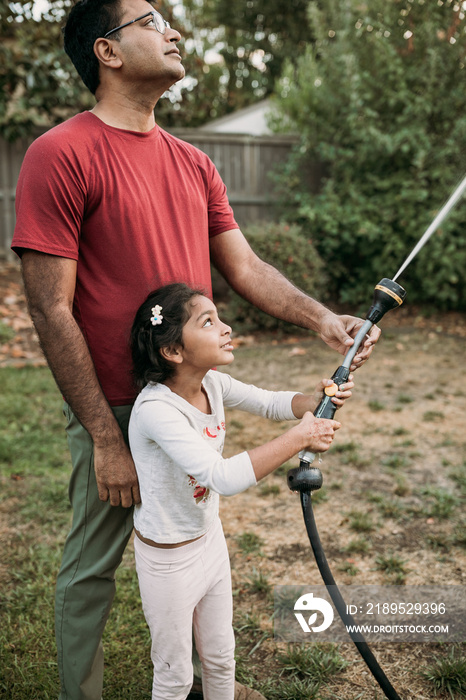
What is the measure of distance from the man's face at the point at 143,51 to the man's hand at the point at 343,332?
2.98 ft

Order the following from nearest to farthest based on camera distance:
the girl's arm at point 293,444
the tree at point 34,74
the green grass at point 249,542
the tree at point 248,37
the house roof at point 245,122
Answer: the girl's arm at point 293,444
the green grass at point 249,542
the tree at point 34,74
the house roof at point 245,122
the tree at point 248,37

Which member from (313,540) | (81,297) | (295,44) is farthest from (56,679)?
(295,44)

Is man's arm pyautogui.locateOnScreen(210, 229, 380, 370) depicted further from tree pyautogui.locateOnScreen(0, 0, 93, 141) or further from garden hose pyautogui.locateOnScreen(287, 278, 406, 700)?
tree pyautogui.locateOnScreen(0, 0, 93, 141)

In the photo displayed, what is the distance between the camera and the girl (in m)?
1.67

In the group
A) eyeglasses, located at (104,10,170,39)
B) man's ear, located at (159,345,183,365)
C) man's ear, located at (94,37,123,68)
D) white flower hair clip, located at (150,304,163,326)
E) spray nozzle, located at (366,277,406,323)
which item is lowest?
man's ear, located at (159,345,183,365)

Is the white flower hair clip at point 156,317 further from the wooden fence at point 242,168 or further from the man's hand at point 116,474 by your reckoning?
the wooden fence at point 242,168

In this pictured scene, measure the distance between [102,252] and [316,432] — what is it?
81cm

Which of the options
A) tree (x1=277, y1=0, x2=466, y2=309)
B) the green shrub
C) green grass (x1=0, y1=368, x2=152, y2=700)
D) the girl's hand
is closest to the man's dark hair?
the girl's hand

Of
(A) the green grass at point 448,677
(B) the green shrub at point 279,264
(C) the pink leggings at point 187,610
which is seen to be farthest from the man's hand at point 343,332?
(B) the green shrub at point 279,264

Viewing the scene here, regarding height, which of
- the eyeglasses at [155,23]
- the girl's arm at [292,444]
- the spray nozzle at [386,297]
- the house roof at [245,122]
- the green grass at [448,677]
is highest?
the eyeglasses at [155,23]

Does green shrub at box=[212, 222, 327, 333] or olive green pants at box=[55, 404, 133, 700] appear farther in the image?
green shrub at box=[212, 222, 327, 333]

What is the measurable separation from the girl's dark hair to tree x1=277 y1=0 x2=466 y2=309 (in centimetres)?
622

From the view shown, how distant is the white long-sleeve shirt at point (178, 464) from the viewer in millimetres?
1598

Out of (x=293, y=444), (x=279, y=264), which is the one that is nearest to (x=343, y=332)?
(x=293, y=444)
